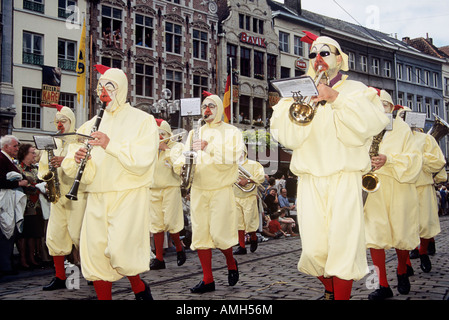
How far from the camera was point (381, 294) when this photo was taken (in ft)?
16.4

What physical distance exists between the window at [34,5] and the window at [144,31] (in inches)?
226

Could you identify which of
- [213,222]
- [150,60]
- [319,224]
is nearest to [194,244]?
[213,222]

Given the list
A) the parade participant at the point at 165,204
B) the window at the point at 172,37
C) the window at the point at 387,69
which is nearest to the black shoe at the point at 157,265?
the parade participant at the point at 165,204

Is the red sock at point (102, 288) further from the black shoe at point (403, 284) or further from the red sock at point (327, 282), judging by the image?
the black shoe at point (403, 284)

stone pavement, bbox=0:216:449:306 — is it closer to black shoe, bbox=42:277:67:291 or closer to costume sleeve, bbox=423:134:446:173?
black shoe, bbox=42:277:67:291

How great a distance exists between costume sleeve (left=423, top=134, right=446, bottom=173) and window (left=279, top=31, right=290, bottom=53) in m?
29.9

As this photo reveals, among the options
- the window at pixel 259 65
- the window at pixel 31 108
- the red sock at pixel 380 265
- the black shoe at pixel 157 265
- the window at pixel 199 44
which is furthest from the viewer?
the window at pixel 259 65

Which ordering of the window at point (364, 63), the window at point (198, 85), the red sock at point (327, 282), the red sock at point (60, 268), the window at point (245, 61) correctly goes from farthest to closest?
the window at point (364, 63) < the window at point (245, 61) < the window at point (198, 85) < the red sock at point (60, 268) < the red sock at point (327, 282)

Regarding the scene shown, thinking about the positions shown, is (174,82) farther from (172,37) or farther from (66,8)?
(66,8)

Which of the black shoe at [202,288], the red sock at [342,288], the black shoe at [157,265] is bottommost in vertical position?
the black shoe at [157,265]

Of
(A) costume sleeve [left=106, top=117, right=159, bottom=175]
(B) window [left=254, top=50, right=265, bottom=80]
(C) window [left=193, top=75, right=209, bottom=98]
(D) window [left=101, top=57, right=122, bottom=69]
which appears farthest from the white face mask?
(B) window [left=254, top=50, right=265, bottom=80]

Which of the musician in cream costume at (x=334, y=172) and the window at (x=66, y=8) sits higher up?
the window at (x=66, y=8)

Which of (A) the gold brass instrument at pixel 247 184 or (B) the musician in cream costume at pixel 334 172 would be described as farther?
(A) the gold brass instrument at pixel 247 184

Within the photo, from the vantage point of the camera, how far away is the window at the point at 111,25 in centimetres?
2675
